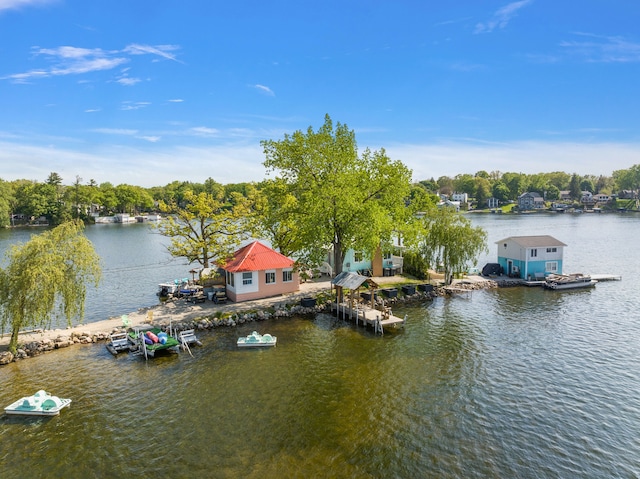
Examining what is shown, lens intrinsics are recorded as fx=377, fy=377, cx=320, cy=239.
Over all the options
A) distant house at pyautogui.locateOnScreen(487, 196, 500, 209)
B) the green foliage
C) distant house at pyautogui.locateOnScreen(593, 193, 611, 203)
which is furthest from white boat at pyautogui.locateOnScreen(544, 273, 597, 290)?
distant house at pyautogui.locateOnScreen(593, 193, 611, 203)

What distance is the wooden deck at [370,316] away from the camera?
Answer: 2753 cm

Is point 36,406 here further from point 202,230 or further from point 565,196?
point 565,196

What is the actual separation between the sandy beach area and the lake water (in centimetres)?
241

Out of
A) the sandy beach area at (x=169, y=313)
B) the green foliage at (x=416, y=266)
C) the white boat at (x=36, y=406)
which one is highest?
the green foliage at (x=416, y=266)

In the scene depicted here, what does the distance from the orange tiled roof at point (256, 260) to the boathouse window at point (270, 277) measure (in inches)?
32.5

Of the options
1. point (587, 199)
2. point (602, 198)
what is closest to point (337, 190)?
point (587, 199)

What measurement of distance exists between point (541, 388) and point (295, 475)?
13.6m

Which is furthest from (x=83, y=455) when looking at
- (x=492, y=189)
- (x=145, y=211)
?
(x=492, y=189)

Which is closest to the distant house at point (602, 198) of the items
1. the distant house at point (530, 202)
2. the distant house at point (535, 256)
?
the distant house at point (530, 202)

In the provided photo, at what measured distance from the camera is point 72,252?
21.8 meters

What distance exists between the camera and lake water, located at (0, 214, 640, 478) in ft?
45.1

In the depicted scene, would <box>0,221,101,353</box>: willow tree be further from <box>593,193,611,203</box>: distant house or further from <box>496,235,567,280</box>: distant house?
<box>593,193,611,203</box>: distant house

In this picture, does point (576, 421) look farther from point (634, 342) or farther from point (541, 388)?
point (634, 342)

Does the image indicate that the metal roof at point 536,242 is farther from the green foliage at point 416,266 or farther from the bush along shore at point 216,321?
the green foliage at point 416,266
